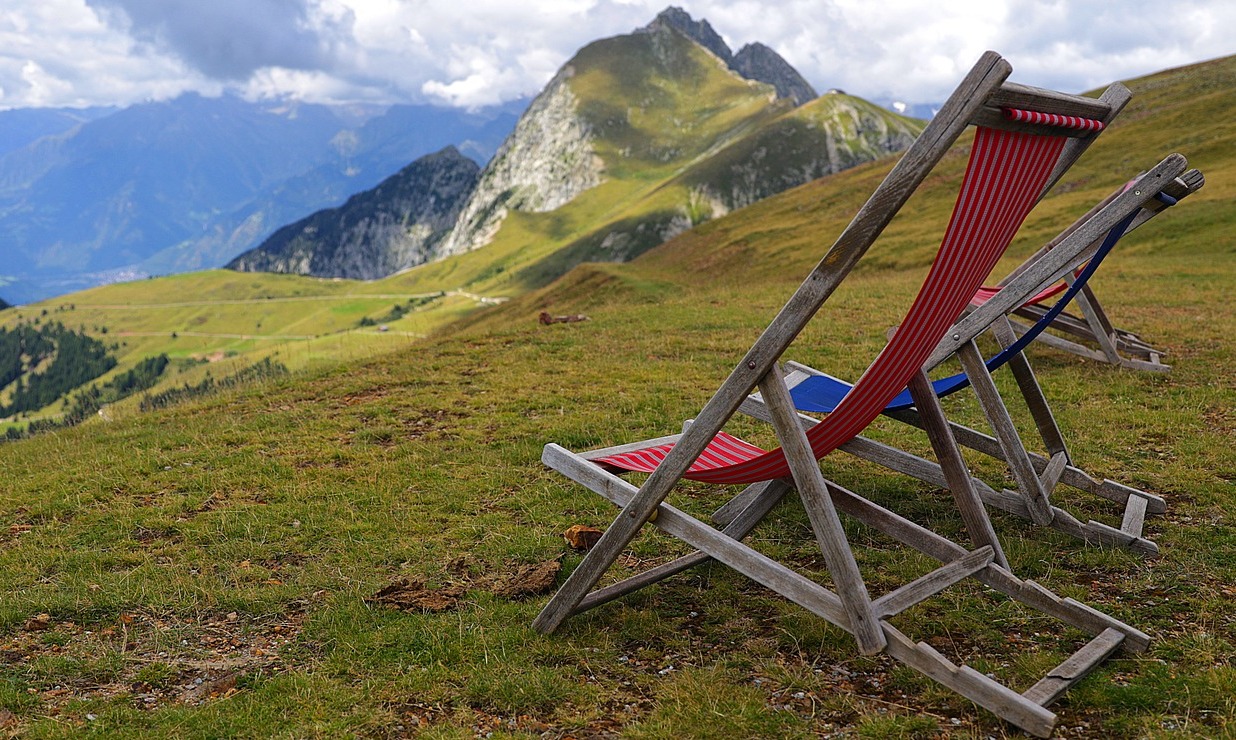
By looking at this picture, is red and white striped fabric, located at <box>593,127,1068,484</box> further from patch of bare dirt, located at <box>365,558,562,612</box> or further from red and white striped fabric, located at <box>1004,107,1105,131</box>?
patch of bare dirt, located at <box>365,558,562,612</box>

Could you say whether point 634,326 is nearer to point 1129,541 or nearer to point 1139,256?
point 1129,541

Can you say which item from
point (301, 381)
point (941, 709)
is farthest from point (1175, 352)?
point (301, 381)

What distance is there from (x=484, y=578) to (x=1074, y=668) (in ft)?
13.3

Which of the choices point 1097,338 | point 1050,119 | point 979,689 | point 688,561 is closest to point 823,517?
point 979,689

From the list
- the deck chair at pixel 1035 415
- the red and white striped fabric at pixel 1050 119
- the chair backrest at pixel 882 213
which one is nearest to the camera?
the chair backrest at pixel 882 213

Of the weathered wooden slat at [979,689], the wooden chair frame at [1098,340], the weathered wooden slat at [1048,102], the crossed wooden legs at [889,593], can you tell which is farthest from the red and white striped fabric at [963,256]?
the wooden chair frame at [1098,340]

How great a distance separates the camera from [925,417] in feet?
16.5

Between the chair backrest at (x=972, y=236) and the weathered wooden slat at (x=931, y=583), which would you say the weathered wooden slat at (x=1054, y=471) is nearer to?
the weathered wooden slat at (x=931, y=583)

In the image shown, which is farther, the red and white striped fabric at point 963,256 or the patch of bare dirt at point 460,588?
the patch of bare dirt at point 460,588

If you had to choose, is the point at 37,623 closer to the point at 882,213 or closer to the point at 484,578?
the point at 484,578

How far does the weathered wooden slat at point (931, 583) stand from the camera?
4395mm

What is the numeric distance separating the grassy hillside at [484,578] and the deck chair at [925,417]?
0.29 m

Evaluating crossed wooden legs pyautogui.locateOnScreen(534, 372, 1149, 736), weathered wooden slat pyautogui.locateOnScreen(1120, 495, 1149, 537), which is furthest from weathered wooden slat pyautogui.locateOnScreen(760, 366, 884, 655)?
weathered wooden slat pyautogui.locateOnScreen(1120, 495, 1149, 537)

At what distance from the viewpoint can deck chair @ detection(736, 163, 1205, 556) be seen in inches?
236
